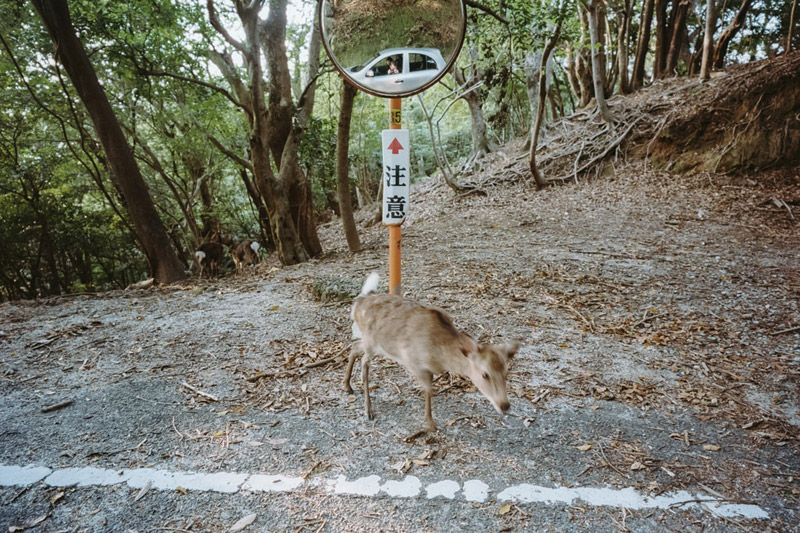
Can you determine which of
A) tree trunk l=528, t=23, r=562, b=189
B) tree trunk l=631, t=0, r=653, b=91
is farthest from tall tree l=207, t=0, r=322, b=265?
tree trunk l=631, t=0, r=653, b=91

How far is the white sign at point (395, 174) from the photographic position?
3209 millimetres

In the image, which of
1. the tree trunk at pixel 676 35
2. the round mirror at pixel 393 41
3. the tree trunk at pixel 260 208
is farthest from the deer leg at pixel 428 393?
the tree trunk at pixel 676 35

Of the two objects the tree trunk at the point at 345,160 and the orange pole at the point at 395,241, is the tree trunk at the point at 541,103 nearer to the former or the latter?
the tree trunk at the point at 345,160

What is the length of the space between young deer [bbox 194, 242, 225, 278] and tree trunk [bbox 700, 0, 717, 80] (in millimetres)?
13351

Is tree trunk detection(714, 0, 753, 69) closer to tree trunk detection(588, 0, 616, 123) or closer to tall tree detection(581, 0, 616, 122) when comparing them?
Result: tall tree detection(581, 0, 616, 122)

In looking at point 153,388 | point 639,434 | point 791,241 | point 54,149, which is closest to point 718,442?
point 639,434

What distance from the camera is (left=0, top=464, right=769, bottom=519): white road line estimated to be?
92.1 inches

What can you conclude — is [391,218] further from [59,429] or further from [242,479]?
[59,429]

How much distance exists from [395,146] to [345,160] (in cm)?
475

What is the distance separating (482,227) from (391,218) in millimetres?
6107

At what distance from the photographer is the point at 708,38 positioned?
409 inches

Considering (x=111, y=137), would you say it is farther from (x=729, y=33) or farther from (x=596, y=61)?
(x=729, y=33)

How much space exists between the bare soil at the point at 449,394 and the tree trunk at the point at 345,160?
60.0 inches

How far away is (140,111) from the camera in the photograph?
10836 mm
